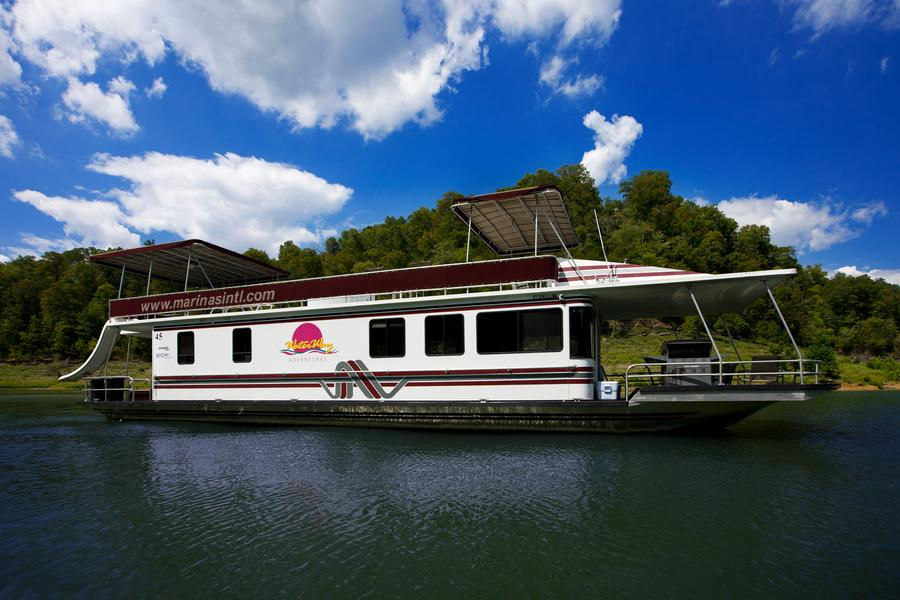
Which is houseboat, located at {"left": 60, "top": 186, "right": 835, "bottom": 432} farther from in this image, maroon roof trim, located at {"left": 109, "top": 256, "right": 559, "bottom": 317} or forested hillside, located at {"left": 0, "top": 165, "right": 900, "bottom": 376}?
forested hillside, located at {"left": 0, "top": 165, "right": 900, "bottom": 376}

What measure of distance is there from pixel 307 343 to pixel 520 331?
553cm

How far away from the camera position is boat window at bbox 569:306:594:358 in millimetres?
10266

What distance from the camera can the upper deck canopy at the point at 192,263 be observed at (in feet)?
45.2

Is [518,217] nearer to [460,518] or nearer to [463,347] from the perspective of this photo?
[463,347]

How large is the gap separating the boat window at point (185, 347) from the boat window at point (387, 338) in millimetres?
5816

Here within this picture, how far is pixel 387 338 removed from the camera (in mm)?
11812

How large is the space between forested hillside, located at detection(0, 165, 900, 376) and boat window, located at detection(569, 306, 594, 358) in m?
31.5

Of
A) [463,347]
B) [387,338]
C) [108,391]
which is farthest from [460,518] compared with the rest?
[108,391]

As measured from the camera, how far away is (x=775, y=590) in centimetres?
426

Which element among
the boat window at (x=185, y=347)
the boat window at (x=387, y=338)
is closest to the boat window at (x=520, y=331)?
the boat window at (x=387, y=338)

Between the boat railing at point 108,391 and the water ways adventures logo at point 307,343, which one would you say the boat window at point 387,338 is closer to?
the water ways adventures logo at point 307,343

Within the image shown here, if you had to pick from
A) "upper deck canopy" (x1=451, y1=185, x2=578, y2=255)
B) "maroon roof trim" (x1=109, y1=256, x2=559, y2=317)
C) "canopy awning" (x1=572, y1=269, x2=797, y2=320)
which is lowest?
"canopy awning" (x1=572, y1=269, x2=797, y2=320)

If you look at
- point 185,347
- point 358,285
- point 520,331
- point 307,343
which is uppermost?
point 358,285

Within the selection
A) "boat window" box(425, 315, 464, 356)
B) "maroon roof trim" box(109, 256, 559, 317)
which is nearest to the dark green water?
"boat window" box(425, 315, 464, 356)
